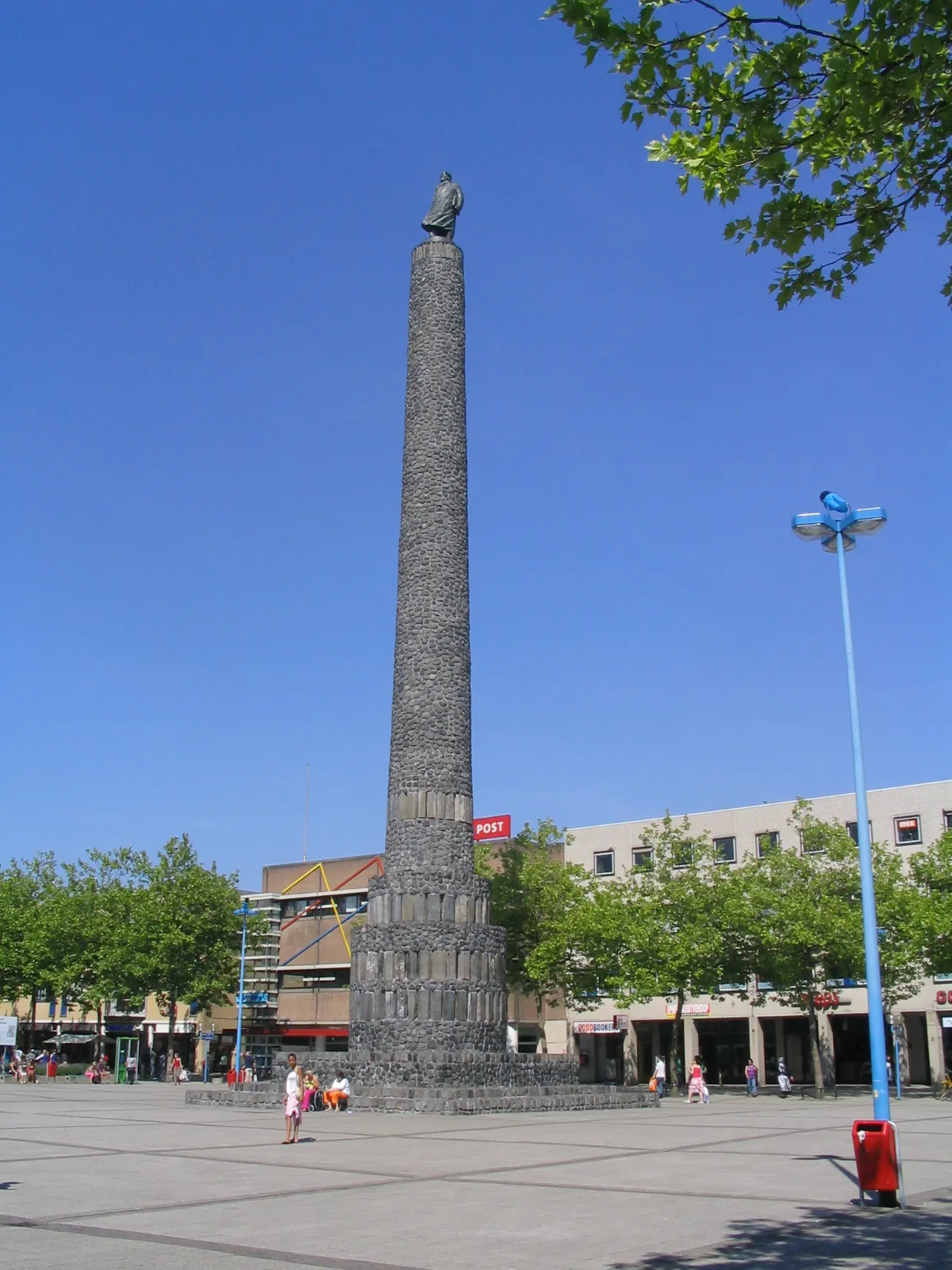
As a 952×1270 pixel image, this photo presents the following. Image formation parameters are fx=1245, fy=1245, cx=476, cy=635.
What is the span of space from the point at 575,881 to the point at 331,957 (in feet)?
67.0

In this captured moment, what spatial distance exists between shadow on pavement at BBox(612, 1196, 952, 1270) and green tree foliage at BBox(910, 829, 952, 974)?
3329 cm

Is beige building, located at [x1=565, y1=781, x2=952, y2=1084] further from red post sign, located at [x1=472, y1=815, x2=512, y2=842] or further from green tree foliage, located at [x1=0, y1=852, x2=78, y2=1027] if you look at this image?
green tree foliage, located at [x1=0, y1=852, x2=78, y2=1027]

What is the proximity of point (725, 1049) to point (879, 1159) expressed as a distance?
47.9 meters

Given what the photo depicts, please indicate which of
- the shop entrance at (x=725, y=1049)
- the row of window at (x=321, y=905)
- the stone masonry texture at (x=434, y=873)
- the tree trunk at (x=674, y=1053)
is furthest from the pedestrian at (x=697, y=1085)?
the row of window at (x=321, y=905)

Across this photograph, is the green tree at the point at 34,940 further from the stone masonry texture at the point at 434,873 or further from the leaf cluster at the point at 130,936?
the stone masonry texture at the point at 434,873

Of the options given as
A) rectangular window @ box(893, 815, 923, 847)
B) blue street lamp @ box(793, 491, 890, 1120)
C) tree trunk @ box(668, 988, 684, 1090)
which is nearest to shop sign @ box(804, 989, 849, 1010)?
tree trunk @ box(668, 988, 684, 1090)

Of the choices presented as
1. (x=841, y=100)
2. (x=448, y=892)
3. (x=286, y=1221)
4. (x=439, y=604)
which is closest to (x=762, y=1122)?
(x=448, y=892)

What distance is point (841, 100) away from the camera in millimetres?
8914

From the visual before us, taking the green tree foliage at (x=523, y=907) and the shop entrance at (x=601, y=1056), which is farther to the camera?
the shop entrance at (x=601, y=1056)

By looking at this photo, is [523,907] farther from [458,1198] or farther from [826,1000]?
[458,1198]

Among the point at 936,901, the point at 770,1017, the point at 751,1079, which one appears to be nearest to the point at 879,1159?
the point at 751,1079

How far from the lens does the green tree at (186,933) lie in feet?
188

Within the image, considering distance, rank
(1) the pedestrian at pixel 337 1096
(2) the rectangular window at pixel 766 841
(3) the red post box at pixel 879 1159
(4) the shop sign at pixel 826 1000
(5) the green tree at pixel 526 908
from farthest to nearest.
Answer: (2) the rectangular window at pixel 766 841 < (5) the green tree at pixel 526 908 < (4) the shop sign at pixel 826 1000 < (1) the pedestrian at pixel 337 1096 < (3) the red post box at pixel 879 1159

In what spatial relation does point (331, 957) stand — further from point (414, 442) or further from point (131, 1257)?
point (131, 1257)
